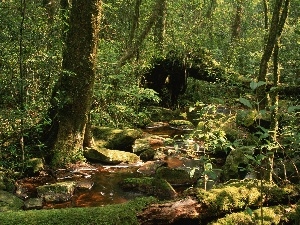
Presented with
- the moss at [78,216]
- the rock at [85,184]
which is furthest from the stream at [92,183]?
the moss at [78,216]

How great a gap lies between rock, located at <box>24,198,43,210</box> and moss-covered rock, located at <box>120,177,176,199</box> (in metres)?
1.98

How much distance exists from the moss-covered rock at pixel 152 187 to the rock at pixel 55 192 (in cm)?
136

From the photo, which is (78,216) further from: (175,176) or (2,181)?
(175,176)

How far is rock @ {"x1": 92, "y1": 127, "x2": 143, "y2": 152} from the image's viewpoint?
10.8m

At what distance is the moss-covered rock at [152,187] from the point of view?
7.26 metres

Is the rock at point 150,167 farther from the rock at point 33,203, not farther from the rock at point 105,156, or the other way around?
the rock at point 33,203

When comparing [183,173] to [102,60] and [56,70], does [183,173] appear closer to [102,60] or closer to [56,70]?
[56,70]

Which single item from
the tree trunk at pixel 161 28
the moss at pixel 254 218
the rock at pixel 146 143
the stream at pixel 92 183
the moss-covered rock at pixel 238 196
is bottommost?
the stream at pixel 92 183

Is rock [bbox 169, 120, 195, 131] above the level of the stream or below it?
above

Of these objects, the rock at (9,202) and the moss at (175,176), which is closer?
the rock at (9,202)

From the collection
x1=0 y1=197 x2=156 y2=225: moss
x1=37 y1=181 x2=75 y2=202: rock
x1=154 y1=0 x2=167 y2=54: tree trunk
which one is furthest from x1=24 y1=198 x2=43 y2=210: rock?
x1=154 y1=0 x2=167 y2=54: tree trunk

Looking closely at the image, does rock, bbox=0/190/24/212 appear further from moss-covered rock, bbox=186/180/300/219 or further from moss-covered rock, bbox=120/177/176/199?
moss-covered rock, bbox=186/180/300/219

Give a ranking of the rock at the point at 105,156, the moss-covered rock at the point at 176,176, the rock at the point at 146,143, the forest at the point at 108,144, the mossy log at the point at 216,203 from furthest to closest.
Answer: the rock at the point at 146,143, the rock at the point at 105,156, the moss-covered rock at the point at 176,176, the forest at the point at 108,144, the mossy log at the point at 216,203

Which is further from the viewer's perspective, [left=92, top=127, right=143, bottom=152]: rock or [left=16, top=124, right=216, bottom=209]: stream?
[left=92, top=127, right=143, bottom=152]: rock
